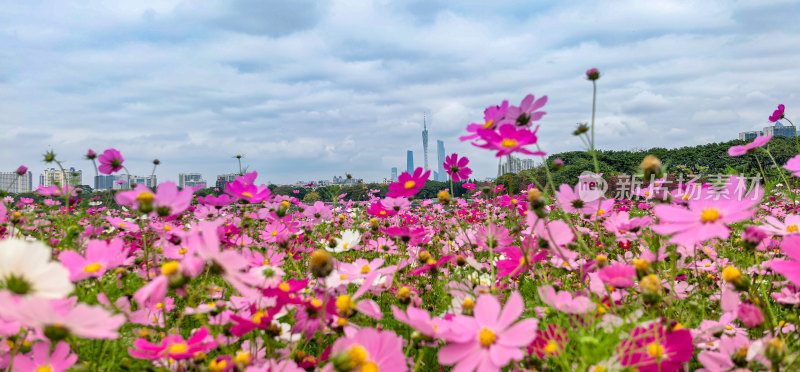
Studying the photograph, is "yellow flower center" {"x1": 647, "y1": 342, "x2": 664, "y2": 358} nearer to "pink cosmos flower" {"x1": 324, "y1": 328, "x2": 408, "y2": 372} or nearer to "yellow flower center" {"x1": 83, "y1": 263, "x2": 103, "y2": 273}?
"pink cosmos flower" {"x1": 324, "y1": 328, "x2": 408, "y2": 372}

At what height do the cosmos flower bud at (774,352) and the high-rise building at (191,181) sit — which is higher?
the high-rise building at (191,181)

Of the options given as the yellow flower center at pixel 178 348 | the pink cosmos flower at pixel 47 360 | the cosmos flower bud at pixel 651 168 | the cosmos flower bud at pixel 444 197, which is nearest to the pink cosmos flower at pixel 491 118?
the cosmos flower bud at pixel 444 197

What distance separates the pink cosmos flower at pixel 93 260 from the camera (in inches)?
27.3

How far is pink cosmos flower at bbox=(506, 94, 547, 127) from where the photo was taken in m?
0.93

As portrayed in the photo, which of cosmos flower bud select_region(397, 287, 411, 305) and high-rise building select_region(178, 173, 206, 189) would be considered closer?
cosmos flower bud select_region(397, 287, 411, 305)

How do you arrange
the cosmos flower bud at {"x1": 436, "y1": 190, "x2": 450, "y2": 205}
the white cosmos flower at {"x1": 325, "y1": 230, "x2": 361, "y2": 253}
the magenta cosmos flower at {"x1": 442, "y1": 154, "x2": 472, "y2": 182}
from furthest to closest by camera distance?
the magenta cosmos flower at {"x1": 442, "y1": 154, "x2": 472, "y2": 182} → the white cosmos flower at {"x1": 325, "y1": 230, "x2": 361, "y2": 253} → the cosmos flower bud at {"x1": 436, "y1": 190, "x2": 450, "y2": 205}

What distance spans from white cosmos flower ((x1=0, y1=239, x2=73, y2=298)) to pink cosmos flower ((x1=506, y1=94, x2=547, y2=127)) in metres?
0.83

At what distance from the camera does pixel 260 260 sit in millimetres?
986

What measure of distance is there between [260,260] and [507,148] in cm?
61

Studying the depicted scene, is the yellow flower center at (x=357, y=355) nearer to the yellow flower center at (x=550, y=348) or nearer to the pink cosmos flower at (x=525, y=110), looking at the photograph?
the yellow flower center at (x=550, y=348)

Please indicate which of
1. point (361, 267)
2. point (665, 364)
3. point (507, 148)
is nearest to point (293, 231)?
point (361, 267)

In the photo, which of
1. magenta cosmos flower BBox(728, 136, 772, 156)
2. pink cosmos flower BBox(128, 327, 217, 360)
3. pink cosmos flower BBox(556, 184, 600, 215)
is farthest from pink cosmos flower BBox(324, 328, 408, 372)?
magenta cosmos flower BBox(728, 136, 772, 156)

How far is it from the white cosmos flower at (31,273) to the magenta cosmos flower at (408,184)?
72 centimetres

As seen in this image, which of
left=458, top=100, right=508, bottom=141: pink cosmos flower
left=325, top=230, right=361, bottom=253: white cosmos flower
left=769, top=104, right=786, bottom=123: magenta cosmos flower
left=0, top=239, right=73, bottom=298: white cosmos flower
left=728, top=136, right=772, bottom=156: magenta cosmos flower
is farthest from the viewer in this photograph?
left=769, top=104, right=786, bottom=123: magenta cosmos flower
